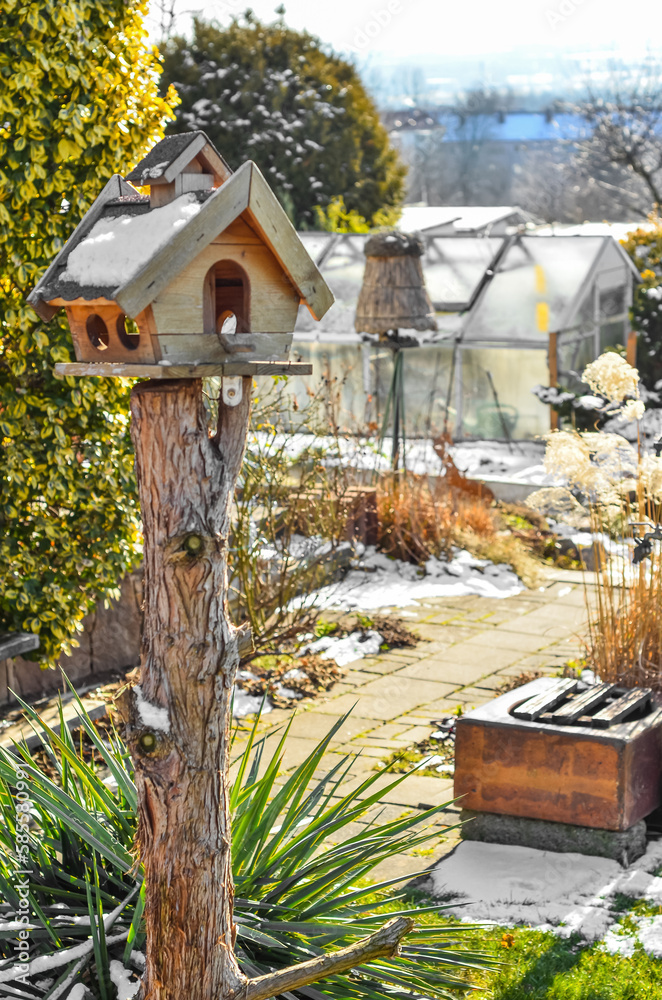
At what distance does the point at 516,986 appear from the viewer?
3.48 m

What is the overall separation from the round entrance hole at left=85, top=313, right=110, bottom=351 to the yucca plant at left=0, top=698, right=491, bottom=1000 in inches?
46.9

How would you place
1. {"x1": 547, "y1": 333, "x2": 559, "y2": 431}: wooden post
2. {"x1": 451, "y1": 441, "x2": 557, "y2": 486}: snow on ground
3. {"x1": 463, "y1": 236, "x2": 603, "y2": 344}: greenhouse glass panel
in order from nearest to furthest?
{"x1": 451, "y1": 441, "x2": 557, "y2": 486}: snow on ground, {"x1": 547, "y1": 333, "x2": 559, "y2": 431}: wooden post, {"x1": 463, "y1": 236, "x2": 603, "y2": 344}: greenhouse glass panel

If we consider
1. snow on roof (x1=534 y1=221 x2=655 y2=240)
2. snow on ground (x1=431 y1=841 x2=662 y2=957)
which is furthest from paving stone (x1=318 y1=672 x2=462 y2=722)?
snow on roof (x1=534 y1=221 x2=655 y2=240)

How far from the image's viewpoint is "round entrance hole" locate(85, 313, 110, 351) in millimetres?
2822

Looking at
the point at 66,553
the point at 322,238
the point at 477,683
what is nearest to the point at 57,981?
the point at 66,553

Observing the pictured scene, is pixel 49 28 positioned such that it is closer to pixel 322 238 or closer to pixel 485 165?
pixel 322 238

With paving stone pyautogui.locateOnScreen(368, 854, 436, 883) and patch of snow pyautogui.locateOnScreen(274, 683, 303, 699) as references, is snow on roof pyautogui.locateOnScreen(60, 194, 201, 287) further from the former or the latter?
patch of snow pyautogui.locateOnScreen(274, 683, 303, 699)

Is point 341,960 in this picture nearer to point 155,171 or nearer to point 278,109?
point 155,171

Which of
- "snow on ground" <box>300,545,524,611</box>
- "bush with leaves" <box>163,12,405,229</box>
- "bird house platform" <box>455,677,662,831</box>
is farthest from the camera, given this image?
"bush with leaves" <box>163,12,405,229</box>

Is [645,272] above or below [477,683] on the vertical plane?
above

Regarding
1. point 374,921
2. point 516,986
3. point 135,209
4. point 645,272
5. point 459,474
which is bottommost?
point 516,986

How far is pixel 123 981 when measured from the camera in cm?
278

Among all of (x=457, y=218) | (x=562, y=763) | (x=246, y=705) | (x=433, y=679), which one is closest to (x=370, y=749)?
(x=246, y=705)

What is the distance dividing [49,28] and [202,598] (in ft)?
11.5
